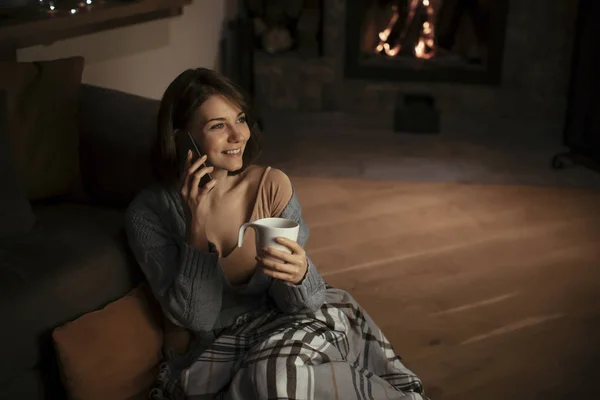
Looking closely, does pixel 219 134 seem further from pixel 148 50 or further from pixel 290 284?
pixel 148 50

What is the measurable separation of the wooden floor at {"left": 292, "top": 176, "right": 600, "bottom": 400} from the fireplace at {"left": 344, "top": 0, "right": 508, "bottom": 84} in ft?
3.27

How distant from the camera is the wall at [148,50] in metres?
3.06

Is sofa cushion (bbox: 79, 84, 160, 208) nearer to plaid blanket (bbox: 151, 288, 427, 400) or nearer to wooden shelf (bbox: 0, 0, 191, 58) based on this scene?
wooden shelf (bbox: 0, 0, 191, 58)

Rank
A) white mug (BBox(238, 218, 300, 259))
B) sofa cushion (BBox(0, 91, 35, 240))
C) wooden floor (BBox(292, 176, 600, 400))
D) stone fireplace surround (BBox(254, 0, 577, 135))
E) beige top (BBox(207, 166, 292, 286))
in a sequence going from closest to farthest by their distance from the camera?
white mug (BBox(238, 218, 300, 259)) < beige top (BBox(207, 166, 292, 286)) < sofa cushion (BBox(0, 91, 35, 240)) < wooden floor (BBox(292, 176, 600, 400)) < stone fireplace surround (BBox(254, 0, 577, 135))

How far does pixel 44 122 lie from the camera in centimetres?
212

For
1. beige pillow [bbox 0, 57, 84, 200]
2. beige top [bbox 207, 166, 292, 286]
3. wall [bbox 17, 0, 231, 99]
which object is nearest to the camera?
beige top [bbox 207, 166, 292, 286]

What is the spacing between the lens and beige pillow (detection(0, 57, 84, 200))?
81.7 inches

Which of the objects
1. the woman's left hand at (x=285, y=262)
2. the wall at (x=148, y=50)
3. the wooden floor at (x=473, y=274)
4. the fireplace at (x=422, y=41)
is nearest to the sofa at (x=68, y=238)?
the woman's left hand at (x=285, y=262)

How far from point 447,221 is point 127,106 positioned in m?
1.53

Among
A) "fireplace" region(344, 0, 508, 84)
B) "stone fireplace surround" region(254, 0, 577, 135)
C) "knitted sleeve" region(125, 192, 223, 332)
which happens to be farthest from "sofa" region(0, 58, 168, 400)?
"fireplace" region(344, 0, 508, 84)

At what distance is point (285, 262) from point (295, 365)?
0.67 ft

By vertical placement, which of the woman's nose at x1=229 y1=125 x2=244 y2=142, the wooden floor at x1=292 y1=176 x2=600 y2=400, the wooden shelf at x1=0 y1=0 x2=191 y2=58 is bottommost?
the wooden floor at x1=292 y1=176 x2=600 y2=400

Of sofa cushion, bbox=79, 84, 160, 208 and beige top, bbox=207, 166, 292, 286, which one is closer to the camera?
beige top, bbox=207, 166, 292, 286

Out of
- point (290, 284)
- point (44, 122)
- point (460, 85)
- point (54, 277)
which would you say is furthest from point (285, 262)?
point (460, 85)
